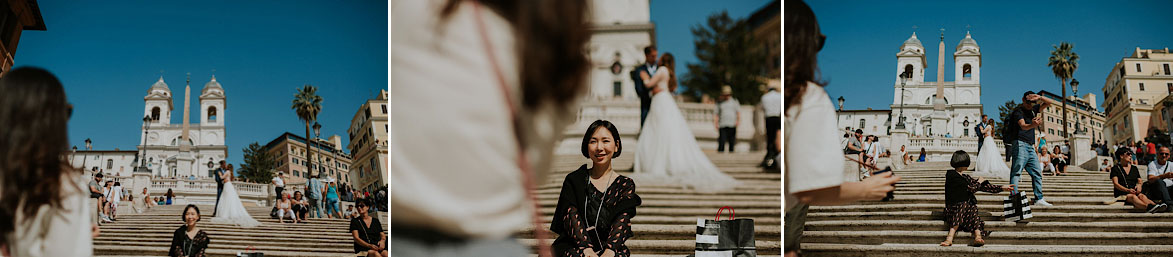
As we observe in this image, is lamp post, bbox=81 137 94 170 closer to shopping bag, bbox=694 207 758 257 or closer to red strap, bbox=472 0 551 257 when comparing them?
shopping bag, bbox=694 207 758 257

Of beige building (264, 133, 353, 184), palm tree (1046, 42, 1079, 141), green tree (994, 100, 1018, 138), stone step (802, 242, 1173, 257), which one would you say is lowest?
stone step (802, 242, 1173, 257)

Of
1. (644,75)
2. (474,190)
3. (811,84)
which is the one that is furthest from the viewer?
(644,75)

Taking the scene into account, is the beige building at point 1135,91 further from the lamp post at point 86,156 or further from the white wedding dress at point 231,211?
the lamp post at point 86,156

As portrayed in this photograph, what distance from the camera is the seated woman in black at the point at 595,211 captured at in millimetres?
4332

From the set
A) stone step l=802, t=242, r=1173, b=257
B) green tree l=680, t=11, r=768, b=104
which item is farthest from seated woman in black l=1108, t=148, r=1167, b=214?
green tree l=680, t=11, r=768, b=104

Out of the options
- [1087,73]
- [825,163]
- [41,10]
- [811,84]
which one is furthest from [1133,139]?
[41,10]

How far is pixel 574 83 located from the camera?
964 mm

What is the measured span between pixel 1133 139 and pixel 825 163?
18.7ft

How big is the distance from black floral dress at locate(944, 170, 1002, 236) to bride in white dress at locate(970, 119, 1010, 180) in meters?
0.12

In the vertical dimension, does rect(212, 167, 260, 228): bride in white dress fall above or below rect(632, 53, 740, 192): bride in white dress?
below

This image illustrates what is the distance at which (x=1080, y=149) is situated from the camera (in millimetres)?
6613

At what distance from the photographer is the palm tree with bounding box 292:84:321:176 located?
6.45 meters

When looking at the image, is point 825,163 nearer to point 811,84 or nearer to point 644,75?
point 811,84

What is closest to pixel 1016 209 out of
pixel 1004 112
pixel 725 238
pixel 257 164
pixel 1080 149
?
pixel 1004 112
